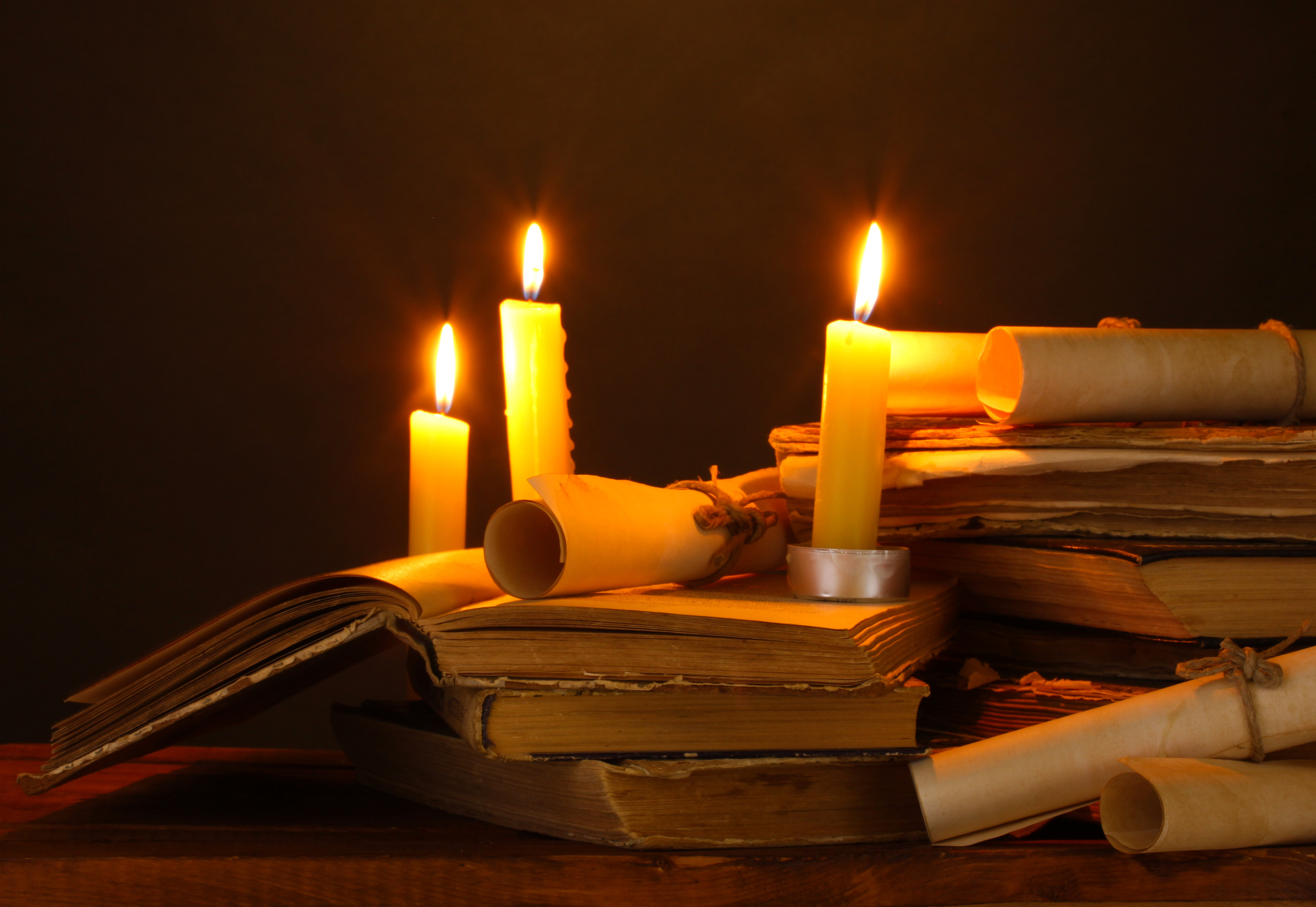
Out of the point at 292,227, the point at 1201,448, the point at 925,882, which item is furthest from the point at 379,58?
the point at 925,882

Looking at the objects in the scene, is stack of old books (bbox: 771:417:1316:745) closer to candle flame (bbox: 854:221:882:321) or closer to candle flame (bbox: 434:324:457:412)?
candle flame (bbox: 854:221:882:321)

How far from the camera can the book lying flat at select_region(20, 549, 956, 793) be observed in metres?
0.75

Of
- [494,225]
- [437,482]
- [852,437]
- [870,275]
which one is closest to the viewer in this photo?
[852,437]

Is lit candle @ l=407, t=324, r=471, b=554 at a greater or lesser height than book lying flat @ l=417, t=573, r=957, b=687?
greater

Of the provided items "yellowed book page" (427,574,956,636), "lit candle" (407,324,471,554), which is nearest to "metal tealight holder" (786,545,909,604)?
"yellowed book page" (427,574,956,636)

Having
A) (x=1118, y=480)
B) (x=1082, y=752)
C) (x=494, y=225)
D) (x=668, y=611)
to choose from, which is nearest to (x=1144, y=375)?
(x=1118, y=480)

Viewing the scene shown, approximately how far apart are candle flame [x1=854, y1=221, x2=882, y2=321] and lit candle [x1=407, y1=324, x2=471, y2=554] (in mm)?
429

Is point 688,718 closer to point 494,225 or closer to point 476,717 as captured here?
point 476,717

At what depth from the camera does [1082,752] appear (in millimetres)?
790

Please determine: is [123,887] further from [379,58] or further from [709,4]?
[709,4]

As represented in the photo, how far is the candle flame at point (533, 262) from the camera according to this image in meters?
1.16

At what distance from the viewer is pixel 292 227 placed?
7.15 ft

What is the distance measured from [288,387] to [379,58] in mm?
689

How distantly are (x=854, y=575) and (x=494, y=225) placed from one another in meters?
1.51
